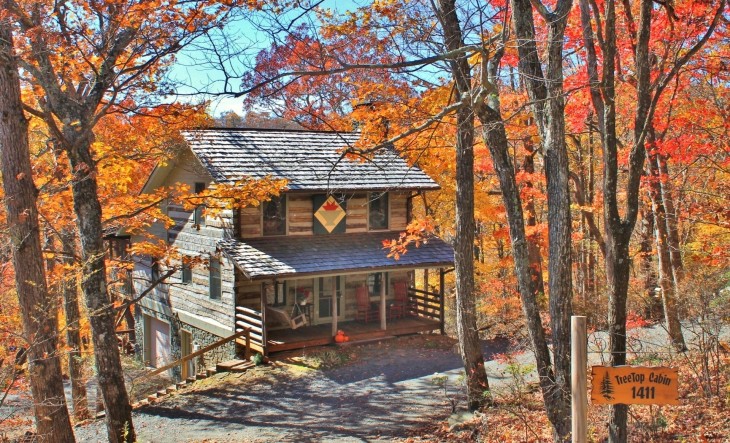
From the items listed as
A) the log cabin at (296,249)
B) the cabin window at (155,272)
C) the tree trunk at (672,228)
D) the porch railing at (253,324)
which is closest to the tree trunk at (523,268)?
the tree trunk at (672,228)

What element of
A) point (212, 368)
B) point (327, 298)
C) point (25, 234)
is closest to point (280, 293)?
point (327, 298)

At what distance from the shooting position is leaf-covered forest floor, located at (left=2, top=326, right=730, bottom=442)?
29.4 ft

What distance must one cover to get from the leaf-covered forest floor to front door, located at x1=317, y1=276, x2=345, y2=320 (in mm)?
2473

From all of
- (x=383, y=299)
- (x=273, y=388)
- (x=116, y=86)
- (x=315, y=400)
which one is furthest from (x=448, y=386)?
(x=116, y=86)

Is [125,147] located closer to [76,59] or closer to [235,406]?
[76,59]

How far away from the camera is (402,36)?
8766 mm

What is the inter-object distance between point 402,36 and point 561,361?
4.88m

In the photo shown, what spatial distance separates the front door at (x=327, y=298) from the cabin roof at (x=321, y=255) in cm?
164

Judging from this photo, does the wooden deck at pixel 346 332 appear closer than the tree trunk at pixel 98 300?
No

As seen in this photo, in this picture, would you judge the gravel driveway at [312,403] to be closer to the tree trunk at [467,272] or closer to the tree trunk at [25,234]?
the tree trunk at [467,272]

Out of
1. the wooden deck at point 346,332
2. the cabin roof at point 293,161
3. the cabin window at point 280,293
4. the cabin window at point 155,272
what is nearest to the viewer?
the wooden deck at point 346,332

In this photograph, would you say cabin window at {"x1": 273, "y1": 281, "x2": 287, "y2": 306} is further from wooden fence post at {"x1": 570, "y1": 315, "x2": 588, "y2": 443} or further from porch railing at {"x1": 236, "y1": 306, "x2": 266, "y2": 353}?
wooden fence post at {"x1": 570, "y1": 315, "x2": 588, "y2": 443}

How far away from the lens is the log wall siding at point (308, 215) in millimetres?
18797

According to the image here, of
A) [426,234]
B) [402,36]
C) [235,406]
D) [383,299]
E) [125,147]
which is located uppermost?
[402,36]
